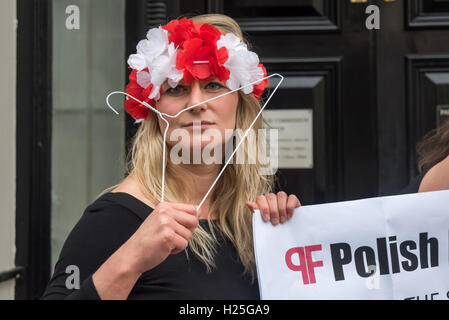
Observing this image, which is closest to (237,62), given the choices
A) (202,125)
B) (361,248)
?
(202,125)

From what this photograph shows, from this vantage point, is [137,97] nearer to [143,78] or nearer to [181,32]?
[143,78]

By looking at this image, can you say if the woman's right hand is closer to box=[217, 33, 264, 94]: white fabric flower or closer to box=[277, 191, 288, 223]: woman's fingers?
box=[277, 191, 288, 223]: woman's fingers

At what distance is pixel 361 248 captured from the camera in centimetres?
156

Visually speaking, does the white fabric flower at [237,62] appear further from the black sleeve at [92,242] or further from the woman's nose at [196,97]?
the black sleeve at [92,242]

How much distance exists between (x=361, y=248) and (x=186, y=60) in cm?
69

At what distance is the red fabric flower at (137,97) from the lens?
5.34 feet

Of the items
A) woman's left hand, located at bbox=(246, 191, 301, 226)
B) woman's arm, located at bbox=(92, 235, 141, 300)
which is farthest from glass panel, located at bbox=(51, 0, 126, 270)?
woman's arm, located at bbox=(92, 235, 141, 300)

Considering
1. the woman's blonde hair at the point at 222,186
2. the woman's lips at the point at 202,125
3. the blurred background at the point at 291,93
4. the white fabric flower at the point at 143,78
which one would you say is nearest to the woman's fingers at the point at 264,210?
the woman's blonde hair at the point at 222,186

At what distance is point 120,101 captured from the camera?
2.69 m

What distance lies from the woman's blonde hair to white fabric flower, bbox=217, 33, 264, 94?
0.11m

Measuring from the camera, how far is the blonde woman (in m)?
1.48
